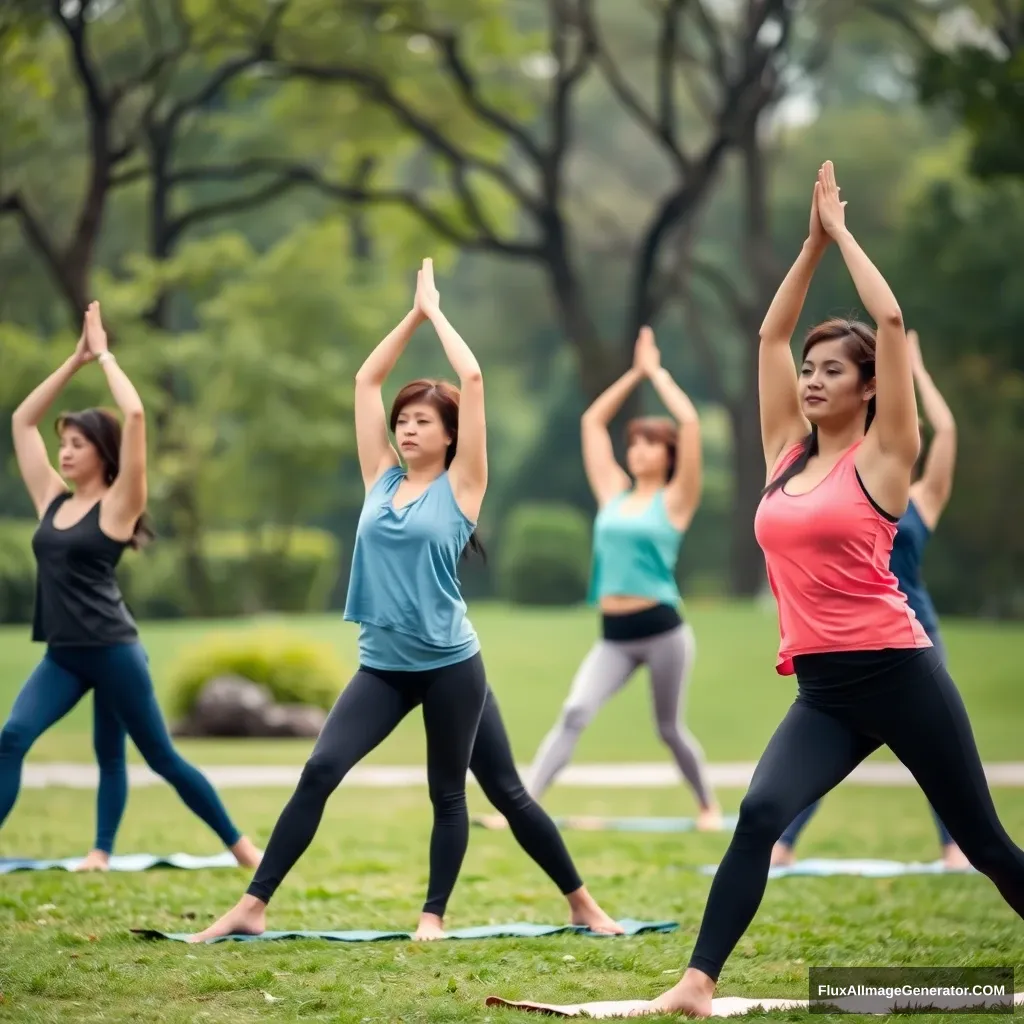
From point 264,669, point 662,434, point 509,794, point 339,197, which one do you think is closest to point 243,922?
point 509,794

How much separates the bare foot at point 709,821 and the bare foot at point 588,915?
394 cm

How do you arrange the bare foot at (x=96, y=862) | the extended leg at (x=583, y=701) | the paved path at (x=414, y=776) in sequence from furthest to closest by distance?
the paved path at (x=414, y=776) → the extended leg at (x=583, y=701) → the bare foot at (x=96, y=862)

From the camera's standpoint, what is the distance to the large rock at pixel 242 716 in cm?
1656

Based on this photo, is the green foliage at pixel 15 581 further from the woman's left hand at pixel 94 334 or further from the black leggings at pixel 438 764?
the black leggings at pixel 438 764

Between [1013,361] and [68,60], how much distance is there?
17385 millimetres

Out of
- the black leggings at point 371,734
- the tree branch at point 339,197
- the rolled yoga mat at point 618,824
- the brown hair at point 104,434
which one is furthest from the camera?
the tree branch at point 339,197

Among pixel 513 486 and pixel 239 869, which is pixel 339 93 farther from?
pixel 239 869

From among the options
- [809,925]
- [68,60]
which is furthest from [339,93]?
[809,925]

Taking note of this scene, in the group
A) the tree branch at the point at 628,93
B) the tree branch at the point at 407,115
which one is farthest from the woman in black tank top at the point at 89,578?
the tree branch at the point at 628,93

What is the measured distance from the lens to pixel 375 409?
612 cm

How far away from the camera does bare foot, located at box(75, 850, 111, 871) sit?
7859mm

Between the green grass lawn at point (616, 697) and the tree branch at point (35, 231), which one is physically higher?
the tree branch at point (35, 231)

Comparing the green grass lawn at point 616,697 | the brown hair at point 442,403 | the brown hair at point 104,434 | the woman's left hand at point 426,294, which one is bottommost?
the green grass lawn at point 616,697

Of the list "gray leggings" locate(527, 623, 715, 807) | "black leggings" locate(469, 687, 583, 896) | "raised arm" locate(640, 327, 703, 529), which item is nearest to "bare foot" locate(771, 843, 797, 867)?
"gray leggings" locate(527, 623, 715, 807)
